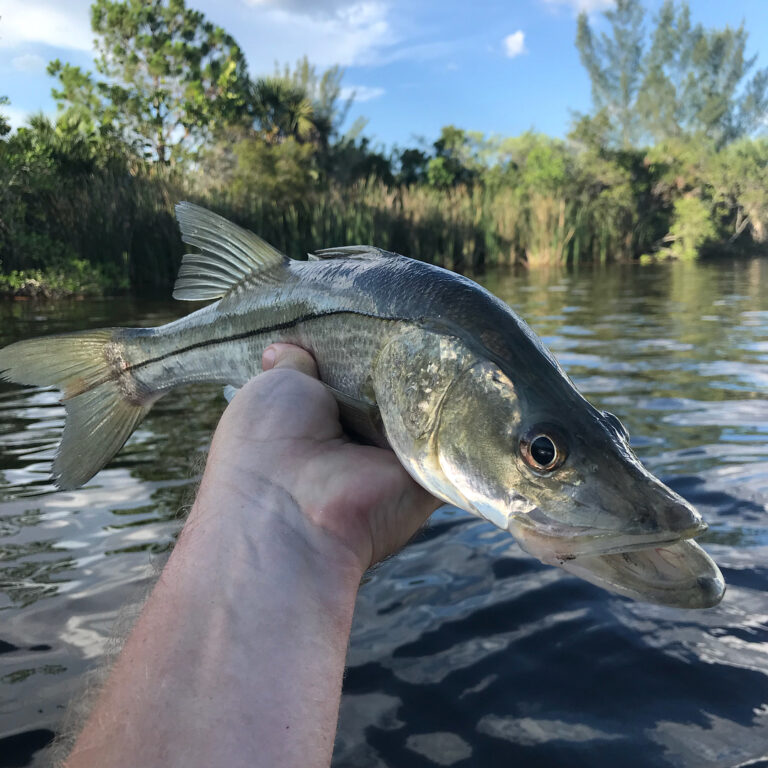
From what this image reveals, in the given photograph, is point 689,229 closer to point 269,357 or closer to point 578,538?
point 269,357

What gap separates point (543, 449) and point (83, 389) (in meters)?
1.90

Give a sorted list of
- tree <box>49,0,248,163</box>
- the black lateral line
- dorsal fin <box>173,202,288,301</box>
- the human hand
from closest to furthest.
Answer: the human hand < the black lateral line < dorsal fin <box>173,202,288,301</box> < tree <box>49,0,248,163</box>

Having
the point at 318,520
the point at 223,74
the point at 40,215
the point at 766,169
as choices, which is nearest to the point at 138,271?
the point at 40,215

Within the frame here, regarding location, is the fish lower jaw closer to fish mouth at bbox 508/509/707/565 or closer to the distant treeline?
fish mouth at bbox 508/509/707/565

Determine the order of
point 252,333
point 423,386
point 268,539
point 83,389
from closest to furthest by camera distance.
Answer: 1. point 268,539
2. point 423,386
3. point 252,333
4. point 83,389

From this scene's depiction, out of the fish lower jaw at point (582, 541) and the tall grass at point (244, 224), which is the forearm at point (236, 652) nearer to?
the fish lower jaw at point (582, 541)

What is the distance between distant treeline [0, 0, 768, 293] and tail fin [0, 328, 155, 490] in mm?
13916

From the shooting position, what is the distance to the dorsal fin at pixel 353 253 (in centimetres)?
205

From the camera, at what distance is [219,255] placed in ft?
8.07

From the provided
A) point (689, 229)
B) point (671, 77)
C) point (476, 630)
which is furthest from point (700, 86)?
point (476, 630)

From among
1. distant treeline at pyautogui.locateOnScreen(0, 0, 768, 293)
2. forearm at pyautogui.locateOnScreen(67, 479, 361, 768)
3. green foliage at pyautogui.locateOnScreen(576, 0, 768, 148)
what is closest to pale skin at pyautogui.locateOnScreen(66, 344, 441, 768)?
forearm at pyautogui.locateOnScreen(67, 479, 361, 768)

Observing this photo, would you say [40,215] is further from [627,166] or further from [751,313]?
[627,166]

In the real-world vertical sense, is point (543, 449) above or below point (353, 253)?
below

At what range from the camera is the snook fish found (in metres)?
1.32
